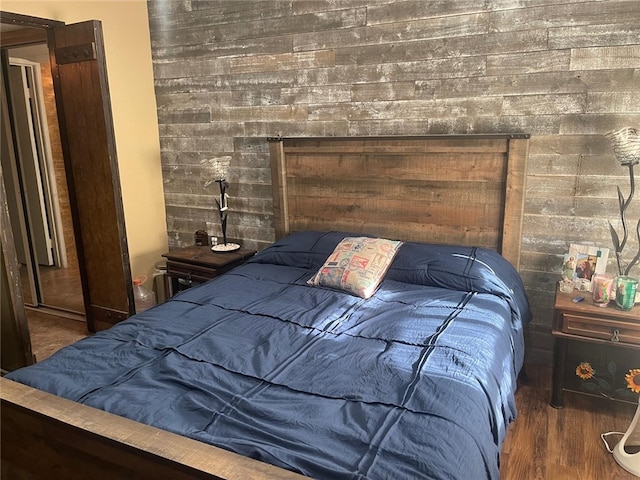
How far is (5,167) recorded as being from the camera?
4.04 meters

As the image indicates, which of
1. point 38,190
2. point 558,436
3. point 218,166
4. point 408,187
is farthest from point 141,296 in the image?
point 558,436

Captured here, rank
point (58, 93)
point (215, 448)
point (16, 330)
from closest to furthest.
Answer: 1. point (215, 448)
2. point (16, 330)
3. point (58, 93)

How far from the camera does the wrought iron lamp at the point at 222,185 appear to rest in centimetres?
338

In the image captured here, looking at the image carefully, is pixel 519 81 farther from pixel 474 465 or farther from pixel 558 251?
pixel 474 465

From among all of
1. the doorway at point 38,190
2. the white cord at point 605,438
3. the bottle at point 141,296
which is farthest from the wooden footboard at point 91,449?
the doorway at point 38,190

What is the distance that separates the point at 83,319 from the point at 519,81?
346 centimetres

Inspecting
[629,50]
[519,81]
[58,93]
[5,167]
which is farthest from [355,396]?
[5,167]

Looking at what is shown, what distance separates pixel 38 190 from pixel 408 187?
11.6 ft

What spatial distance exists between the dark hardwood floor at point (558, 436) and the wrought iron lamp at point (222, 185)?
2.07m

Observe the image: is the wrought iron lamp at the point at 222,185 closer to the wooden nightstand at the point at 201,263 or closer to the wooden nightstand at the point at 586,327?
the wooden nightstand at the point at 201,263

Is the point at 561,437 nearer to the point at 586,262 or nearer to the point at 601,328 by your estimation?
the point at 601,328

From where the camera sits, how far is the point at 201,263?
130 inches

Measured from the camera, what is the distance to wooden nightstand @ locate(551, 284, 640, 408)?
223 cm

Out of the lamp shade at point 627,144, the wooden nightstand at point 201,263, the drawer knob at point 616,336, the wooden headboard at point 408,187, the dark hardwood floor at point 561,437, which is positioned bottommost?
the dark hardwood floor at point 561,437
